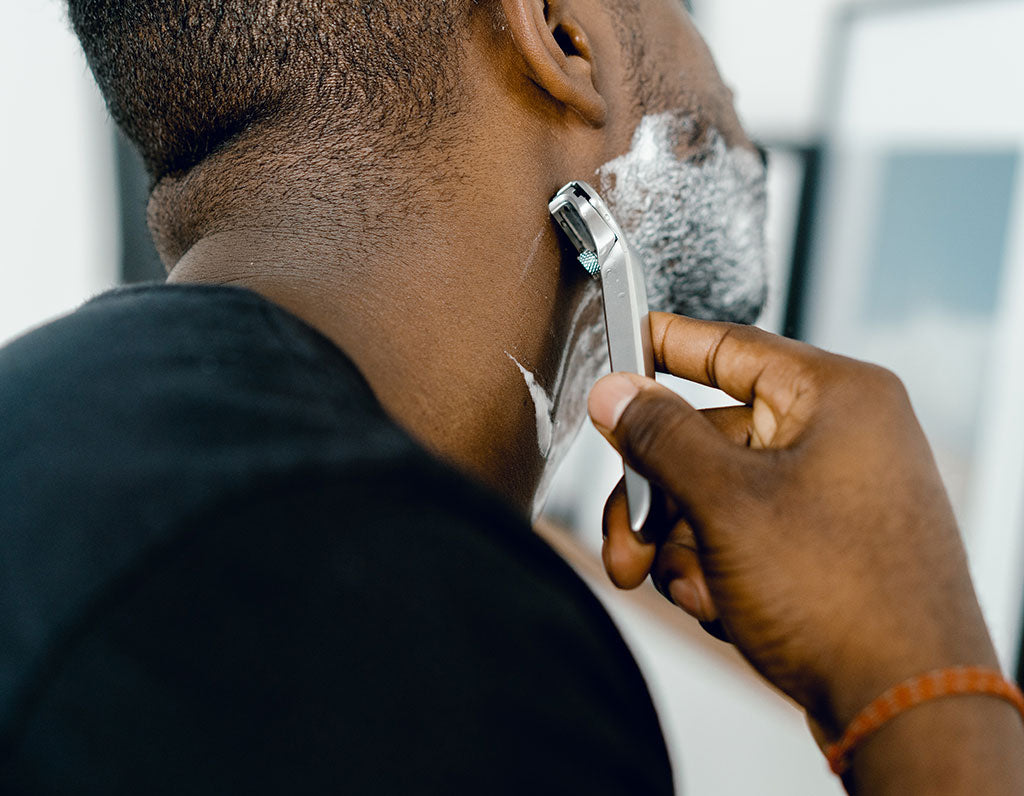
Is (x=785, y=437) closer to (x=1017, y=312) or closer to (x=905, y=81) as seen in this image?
(x=1017, y=312)

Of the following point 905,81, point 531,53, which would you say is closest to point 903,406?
point 531,53

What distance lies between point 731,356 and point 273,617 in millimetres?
341

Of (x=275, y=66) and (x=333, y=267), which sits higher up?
(x=275, y=66)

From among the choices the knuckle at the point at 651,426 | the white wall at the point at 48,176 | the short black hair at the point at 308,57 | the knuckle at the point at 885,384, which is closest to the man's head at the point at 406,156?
the short black hair at the point at 308,57

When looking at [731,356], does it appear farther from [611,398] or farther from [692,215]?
[692,215]

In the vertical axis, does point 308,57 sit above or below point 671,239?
above

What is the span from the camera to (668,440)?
43 centimetres

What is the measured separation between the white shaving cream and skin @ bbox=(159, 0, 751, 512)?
0.03m

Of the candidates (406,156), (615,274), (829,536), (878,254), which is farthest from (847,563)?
(878,254)

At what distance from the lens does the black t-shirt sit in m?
0.27

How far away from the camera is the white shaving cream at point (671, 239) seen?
0.64 metres

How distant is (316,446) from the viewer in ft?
0.98

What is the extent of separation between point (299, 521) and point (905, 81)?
3.79ft

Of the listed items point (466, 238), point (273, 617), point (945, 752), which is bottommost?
point (945, 752)
